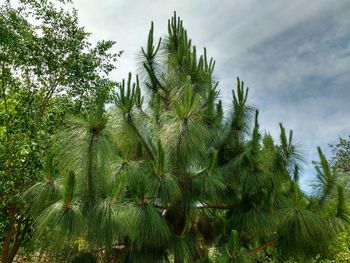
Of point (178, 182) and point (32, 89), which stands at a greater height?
point (32, 89)

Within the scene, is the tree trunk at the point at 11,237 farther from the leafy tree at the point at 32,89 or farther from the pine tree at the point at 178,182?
the pine tree at the point at 178,182

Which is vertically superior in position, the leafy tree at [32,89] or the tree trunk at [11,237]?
the leafy tree at [32,89]

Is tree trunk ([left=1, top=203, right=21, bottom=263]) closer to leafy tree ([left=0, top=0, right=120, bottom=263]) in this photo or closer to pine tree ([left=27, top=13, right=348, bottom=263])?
leafy tree ([left=0, top=0, right=120, bottom=263])

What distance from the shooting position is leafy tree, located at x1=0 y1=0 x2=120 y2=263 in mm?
5176

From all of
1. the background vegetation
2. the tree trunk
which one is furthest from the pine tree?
the tree trunk

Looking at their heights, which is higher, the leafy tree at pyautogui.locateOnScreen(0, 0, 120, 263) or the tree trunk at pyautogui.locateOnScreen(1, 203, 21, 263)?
the leafy tree at pyautogui.locateOnScreen(0, 0, 120, 263)

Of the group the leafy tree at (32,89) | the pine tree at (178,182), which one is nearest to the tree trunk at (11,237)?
the leafy tree at (32,89)

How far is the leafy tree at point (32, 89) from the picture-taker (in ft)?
17.0

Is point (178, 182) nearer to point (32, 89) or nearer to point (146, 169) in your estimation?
point (146, 169)

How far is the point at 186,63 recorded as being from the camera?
5.45 metres

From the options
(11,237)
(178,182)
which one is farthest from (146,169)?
(11,237)

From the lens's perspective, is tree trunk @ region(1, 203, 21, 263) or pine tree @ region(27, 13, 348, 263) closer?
pine tree @ region(27, 13, 348, 263)

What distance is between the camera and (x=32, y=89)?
6.46 metres

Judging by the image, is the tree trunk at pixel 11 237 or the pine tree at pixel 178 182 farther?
the tree trunk at pixel 11 237
